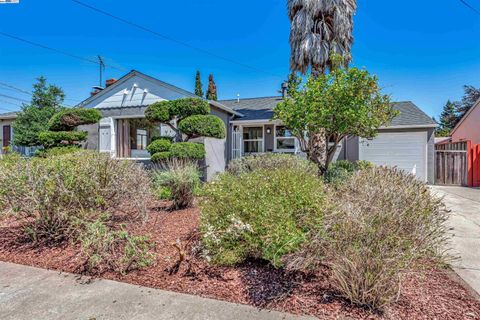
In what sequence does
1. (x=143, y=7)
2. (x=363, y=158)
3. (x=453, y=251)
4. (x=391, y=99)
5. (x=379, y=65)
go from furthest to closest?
1. (x=363, y=158)
2. (x=379, y=65)
3. (x=143, y=7)
4. (x=391, y=99)
5. (x=453, y=251)

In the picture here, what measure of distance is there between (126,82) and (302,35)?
9.07m

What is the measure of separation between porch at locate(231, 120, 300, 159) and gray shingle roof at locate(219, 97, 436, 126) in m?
0.64

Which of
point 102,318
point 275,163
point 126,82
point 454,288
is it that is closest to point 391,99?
point 275,163

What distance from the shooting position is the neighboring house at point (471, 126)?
1770cm

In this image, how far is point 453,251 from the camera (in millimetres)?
4961

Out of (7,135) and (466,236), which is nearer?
(466,236)

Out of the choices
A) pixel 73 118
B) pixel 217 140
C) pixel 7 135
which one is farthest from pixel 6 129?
pixel 217 140

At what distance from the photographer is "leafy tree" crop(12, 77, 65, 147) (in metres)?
17.4

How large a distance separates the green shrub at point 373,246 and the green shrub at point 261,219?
258 mm

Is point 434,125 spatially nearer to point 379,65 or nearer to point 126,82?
point 379,65

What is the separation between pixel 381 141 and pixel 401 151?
1.06m

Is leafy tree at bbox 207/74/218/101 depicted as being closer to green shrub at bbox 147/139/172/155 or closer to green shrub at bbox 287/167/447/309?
green shrub at bbox 147/139/172/155

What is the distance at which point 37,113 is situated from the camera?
18.8m

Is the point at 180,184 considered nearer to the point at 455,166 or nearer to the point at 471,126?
the point at 455,166
